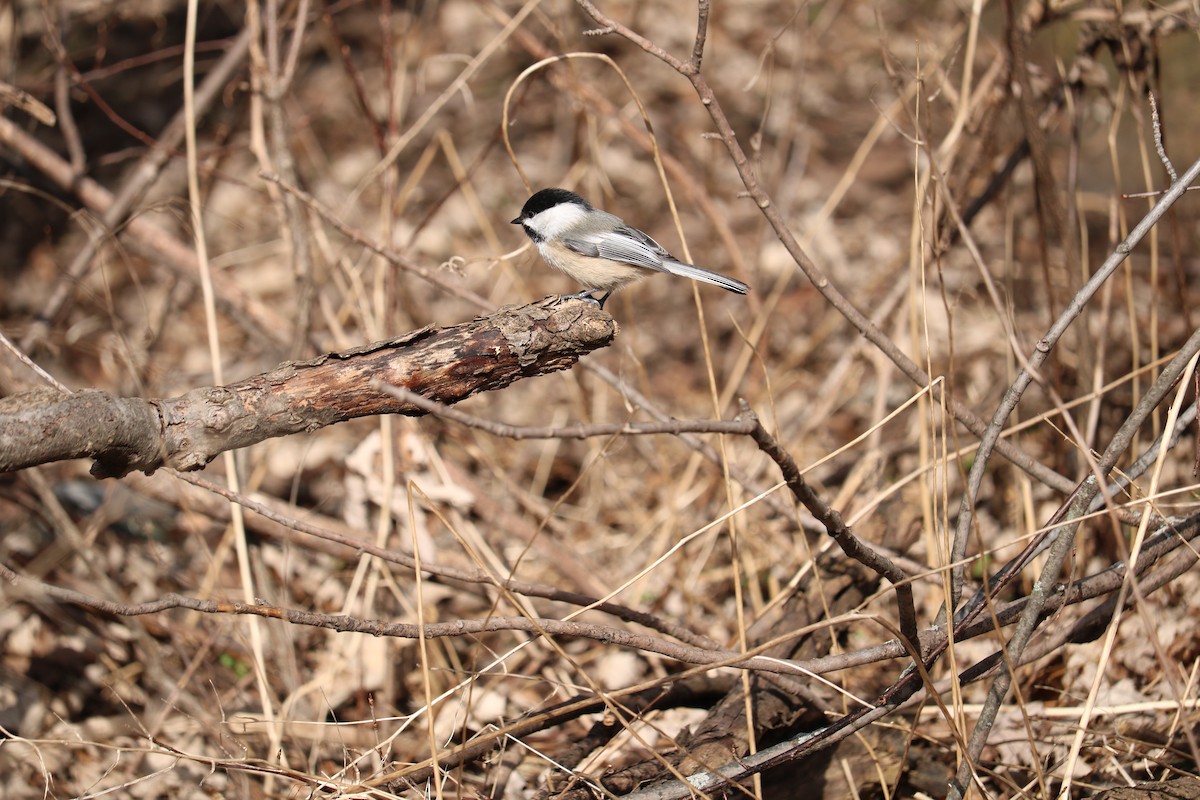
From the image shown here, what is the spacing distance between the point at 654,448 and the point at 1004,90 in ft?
6.85

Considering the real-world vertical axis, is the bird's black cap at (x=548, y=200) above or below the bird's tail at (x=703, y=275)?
above

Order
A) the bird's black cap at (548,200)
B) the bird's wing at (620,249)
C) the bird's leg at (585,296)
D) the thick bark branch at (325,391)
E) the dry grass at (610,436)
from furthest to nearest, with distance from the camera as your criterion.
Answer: the bird's black cap at (548,200) < the bird's wing at (620,249) < the dry grass at (610,436) < the bird's leg at (585,296) < the thick bark branch at (325,391)

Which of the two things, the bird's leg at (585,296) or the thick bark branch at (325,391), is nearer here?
the thick bark branch at (325,391)

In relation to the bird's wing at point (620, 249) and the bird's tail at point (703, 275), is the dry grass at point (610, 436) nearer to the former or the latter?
the bird's tail at point (703, 275)

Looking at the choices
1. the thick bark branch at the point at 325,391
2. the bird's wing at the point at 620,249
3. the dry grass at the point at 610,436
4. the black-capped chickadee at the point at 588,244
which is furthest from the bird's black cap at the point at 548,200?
the thick bark branch at the point at 325,391

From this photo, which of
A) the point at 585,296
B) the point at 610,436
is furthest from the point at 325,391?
the point at 610,436

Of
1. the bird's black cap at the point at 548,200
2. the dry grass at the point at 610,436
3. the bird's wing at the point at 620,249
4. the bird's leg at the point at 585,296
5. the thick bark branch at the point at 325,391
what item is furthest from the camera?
the bird's black cap at the point at 548,200

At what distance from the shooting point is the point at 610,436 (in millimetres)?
2898

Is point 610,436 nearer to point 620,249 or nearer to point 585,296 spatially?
point 585,296

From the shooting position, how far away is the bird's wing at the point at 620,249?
110 inches

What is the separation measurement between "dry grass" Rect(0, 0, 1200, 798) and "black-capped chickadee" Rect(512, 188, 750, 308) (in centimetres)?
31

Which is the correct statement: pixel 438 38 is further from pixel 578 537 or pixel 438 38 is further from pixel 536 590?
pixel 536 590

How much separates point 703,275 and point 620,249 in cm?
33

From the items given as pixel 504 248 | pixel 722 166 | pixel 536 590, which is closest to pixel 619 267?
pixel 536 590
